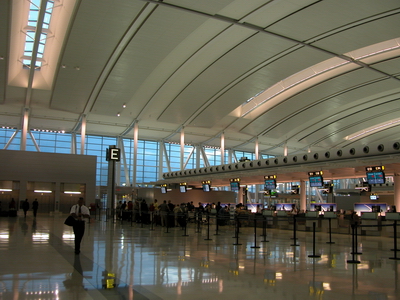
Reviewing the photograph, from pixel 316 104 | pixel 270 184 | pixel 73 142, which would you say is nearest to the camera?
pixel 270 184

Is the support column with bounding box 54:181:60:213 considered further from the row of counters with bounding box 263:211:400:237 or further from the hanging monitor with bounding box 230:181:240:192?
the row of counters with bounding box 263:211:400:237

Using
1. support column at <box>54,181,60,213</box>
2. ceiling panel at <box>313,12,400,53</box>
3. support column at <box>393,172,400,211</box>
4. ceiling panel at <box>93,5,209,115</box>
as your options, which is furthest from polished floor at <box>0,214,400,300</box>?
support column at <box>54,181,60,213</box>

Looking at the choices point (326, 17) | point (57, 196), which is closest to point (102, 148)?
point (57, 196)

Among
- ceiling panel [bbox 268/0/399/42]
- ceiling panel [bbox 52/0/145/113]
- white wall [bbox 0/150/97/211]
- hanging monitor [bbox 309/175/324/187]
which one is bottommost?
hanging monitor [bbox 309/175/324/187]

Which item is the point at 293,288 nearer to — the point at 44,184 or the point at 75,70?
the point at 75,70

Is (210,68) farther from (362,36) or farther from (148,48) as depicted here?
(362,36)

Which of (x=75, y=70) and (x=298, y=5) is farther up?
(x=298, y=5)

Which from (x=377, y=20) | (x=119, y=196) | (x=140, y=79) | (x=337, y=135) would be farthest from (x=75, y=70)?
(x=337, y=135)

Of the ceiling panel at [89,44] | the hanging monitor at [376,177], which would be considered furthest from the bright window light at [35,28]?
the hanging monitor at [376,177]

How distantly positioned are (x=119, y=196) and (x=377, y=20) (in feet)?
87.1

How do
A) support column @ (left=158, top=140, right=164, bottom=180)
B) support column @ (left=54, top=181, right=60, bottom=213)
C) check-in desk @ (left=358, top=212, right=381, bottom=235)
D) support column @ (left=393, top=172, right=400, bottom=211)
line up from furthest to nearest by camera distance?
support column @ (left=158, top=140, right=164, bottom=180)
support column @ (left=54, top=181, right=60, bottom=213)
support column @ (left=393, top=172, right=400, bottom=211)
check-in desk @ (left=358, top=212, right=381, bottom=235)

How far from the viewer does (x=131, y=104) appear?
109 feet

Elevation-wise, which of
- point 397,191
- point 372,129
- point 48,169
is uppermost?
point 372,129

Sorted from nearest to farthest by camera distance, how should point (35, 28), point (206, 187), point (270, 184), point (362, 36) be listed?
1. point (362, 36)
2. point (35, 28)
3. point (270, 184)
4. point (206, 187)
